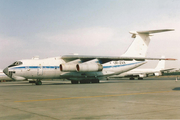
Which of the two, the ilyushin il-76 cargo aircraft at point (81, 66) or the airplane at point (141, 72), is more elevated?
the ilyushin il-76 cargo aircraft at point (81, 66)

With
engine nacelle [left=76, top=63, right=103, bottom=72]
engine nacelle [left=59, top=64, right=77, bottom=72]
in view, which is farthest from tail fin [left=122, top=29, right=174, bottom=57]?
engine nacelle [left=59, top=64, right=77, bottom=72]

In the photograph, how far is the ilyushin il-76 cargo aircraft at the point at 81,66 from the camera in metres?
24.2

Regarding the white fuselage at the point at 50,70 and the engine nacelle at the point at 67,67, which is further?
the engine nacelle at the point at 67,67

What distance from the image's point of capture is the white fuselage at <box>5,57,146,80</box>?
78.4 feet

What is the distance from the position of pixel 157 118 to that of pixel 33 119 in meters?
3.09

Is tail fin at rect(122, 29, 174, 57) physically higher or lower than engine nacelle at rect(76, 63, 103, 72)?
higher

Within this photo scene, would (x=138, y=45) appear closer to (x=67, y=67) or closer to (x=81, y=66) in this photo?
(x=81, y=66)

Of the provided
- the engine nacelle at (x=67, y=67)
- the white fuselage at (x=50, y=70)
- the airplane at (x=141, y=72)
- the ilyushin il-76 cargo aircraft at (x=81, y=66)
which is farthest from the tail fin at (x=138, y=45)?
the airplane at (x=141, y=72)

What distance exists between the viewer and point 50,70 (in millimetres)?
25203

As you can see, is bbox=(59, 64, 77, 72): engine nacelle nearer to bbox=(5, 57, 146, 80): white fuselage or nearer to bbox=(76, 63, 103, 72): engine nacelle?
bbox=(76, 63, 103, 72): engine nacelle

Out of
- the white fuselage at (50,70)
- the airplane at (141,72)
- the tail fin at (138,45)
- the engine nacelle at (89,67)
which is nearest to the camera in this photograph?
the white fuselage at (50,70)

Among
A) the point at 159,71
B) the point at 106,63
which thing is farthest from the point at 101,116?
the point at 159,71

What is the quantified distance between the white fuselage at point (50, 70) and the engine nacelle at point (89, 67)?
1.52 meters

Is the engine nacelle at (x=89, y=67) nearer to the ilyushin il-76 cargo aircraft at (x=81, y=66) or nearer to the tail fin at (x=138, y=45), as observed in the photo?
the ilyushin il-76 cargo aircraft at (x=81, y=66)
